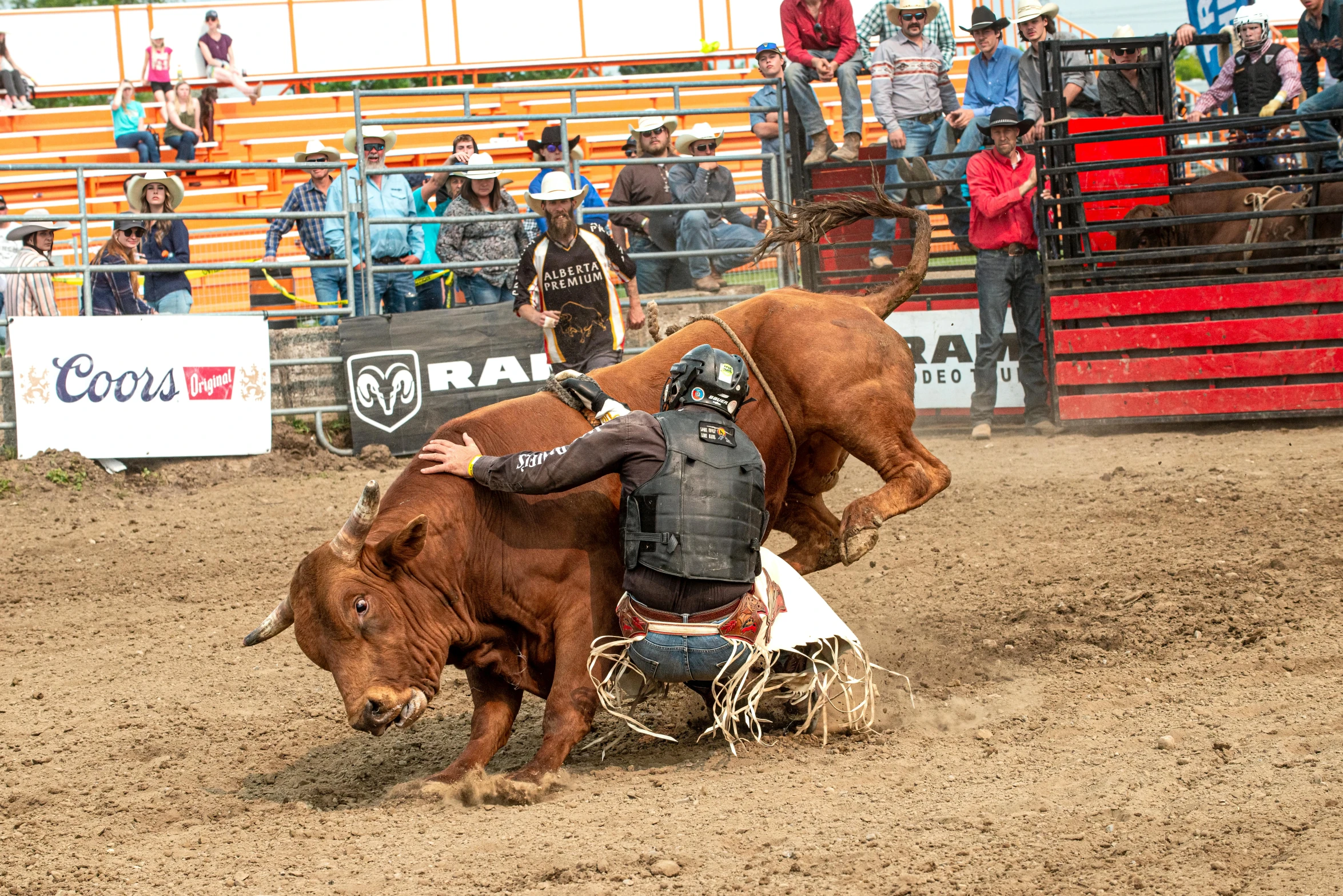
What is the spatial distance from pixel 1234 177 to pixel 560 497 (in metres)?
7.67

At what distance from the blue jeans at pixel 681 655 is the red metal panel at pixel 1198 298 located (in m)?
6.34

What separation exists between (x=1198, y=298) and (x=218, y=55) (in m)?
16.1

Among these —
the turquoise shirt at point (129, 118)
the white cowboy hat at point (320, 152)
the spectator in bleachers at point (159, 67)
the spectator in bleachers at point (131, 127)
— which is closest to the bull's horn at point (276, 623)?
the white cowboy hat at point (320, 152)

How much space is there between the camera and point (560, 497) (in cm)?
478

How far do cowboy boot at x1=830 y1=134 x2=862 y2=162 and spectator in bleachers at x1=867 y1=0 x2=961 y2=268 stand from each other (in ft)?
0.87

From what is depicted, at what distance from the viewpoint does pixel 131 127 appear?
58.8ft

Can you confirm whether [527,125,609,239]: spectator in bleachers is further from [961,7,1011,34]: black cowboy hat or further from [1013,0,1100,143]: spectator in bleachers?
[1013,0,1100,143]: spectator in bleachers

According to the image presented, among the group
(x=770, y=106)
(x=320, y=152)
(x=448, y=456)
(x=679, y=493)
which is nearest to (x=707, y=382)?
(x=679, y=493)

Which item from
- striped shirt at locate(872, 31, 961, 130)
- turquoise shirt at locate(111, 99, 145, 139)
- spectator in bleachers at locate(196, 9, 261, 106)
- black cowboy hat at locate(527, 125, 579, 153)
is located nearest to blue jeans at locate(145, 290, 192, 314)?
black cowboy hat at locate(527, 125, 579, 153)

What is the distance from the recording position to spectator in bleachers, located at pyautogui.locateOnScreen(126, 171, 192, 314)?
1073 centimetres

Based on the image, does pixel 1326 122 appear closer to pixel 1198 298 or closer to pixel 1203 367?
pixel 1198 298

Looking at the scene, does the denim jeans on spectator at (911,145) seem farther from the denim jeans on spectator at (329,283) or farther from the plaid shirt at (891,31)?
the denim jeans on spectator at (329,283)

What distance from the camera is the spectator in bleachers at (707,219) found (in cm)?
1170

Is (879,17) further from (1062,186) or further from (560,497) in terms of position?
(560,497)
